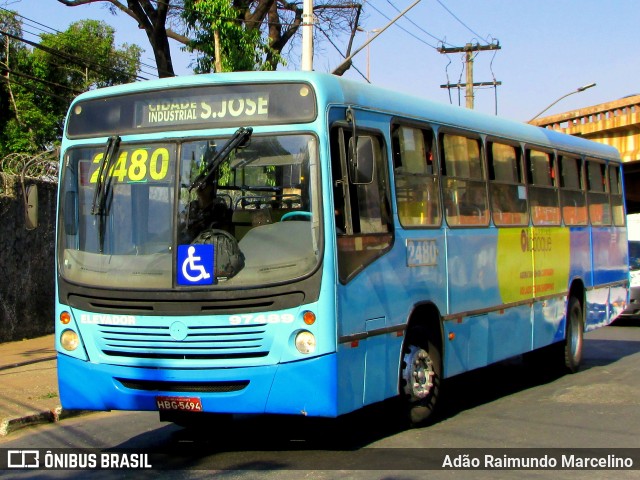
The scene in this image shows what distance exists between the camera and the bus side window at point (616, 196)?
48.7ft

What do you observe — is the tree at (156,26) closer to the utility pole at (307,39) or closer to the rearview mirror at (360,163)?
the utility pole at (307,39)

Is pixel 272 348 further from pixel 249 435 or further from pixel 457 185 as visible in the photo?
pixel 457 185

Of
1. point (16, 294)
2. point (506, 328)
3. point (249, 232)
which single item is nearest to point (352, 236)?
point (249, 232)

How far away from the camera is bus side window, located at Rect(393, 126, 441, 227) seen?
326 inches

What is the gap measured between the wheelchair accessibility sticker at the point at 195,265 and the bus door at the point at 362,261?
38.5 inches

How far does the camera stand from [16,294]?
14.9m

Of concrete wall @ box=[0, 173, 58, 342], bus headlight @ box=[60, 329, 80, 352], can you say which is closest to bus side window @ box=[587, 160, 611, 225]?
bus headlight @ box=[60, 329, 80, 352]

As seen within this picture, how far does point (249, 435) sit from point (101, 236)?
247 centimetres

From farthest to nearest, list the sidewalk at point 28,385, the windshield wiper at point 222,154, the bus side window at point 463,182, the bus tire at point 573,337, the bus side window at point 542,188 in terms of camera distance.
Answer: the bus tire at point 573,337 → the bus side window at point 542,188 → the sidewalk at point 28,385 → the bus side window at point 463,182 → the windshield wiper at point 222,154

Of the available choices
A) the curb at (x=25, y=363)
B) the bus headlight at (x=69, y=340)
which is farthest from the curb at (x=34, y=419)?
the curb at (x=25, y=363)

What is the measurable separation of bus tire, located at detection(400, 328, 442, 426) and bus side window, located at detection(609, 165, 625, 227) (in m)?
7.28

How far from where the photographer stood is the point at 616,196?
15.0 meters

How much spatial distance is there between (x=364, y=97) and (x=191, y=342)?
8.40 ft

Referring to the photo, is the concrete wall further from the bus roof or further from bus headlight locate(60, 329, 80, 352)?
bus headlight locate(60, 329, 80, 352)
